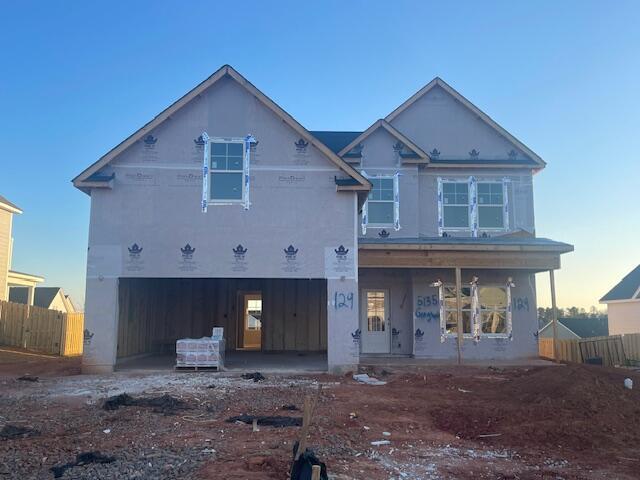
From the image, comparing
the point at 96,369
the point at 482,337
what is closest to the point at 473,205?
the point at 482,337

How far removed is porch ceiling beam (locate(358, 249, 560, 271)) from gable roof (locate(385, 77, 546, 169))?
408 cm

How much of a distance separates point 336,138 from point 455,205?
16.6 ft

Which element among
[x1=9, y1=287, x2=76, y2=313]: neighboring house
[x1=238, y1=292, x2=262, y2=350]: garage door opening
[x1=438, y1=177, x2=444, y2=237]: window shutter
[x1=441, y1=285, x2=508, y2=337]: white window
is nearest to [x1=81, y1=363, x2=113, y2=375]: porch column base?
[x1=238, y1=292, x2=262, y2=350]: garage door opening

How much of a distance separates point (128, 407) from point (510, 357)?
41.1 feet

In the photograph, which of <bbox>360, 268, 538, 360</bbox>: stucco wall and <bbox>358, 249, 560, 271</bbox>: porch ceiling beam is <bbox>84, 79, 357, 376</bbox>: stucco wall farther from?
<bbox>360, 268, 538, 360</bbox>: stucco wall

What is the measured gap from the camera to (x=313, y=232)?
14203 millimetres

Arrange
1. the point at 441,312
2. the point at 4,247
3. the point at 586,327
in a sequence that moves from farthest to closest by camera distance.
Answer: the point at 586,327 → the point at 4,247 → the point at 441,312

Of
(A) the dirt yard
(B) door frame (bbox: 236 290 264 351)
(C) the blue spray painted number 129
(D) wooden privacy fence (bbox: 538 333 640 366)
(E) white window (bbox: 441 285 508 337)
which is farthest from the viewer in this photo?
(B) door frame (bbox: 236 290 264 351)

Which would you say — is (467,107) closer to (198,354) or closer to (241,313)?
(241,313)

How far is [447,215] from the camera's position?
18.0 m

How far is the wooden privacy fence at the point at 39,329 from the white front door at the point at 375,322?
12.1 meters

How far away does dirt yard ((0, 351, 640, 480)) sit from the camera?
594 centimetres

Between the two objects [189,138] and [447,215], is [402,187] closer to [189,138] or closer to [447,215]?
[447,215]

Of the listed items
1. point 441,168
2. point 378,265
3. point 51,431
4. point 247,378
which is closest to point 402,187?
point 441,168
